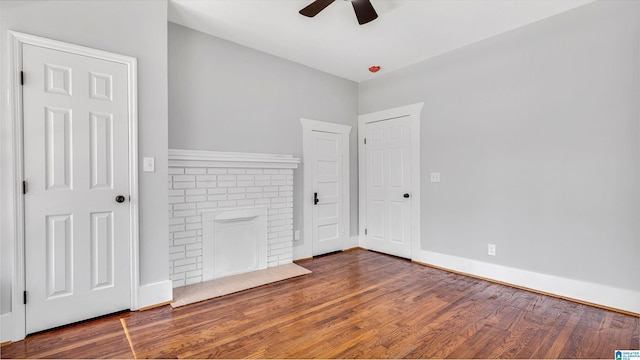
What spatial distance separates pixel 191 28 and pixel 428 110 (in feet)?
9.63

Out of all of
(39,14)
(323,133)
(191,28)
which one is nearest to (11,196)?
(39,14)

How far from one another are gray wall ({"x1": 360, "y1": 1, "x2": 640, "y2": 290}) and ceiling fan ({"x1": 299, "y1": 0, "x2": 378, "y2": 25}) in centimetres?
160

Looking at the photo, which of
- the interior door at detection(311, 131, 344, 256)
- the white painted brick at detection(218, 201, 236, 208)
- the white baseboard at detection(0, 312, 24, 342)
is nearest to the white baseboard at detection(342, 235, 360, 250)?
the interior door at detection(311, 131, 344, 256)

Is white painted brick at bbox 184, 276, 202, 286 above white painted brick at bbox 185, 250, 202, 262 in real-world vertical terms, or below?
below

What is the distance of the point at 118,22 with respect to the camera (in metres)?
2.38

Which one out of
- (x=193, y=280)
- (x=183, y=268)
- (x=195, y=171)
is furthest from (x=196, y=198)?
(x=193, y=280)

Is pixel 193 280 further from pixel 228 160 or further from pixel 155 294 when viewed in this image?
pixel 228 160

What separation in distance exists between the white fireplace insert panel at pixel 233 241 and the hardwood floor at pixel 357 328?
51 cm

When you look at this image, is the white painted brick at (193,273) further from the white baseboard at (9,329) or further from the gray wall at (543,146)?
the gray wall at (543,146)

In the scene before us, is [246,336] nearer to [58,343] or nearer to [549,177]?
[58,343]

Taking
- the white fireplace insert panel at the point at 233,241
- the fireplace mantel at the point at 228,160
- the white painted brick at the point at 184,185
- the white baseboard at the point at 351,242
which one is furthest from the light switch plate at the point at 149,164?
the white baseboard at the point at 351,242

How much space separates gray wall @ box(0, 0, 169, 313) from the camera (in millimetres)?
2133

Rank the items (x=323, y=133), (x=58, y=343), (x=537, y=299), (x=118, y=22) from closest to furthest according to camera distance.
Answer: (x=58, y=343) → (x=118, y=22) → (x=537, y=299) → (x=323, y=133)

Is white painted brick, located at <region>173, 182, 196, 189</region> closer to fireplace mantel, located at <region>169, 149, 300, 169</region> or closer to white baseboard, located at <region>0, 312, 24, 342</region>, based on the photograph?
fireplace mantel, located at <region>169, 149, 300, 169</region>
